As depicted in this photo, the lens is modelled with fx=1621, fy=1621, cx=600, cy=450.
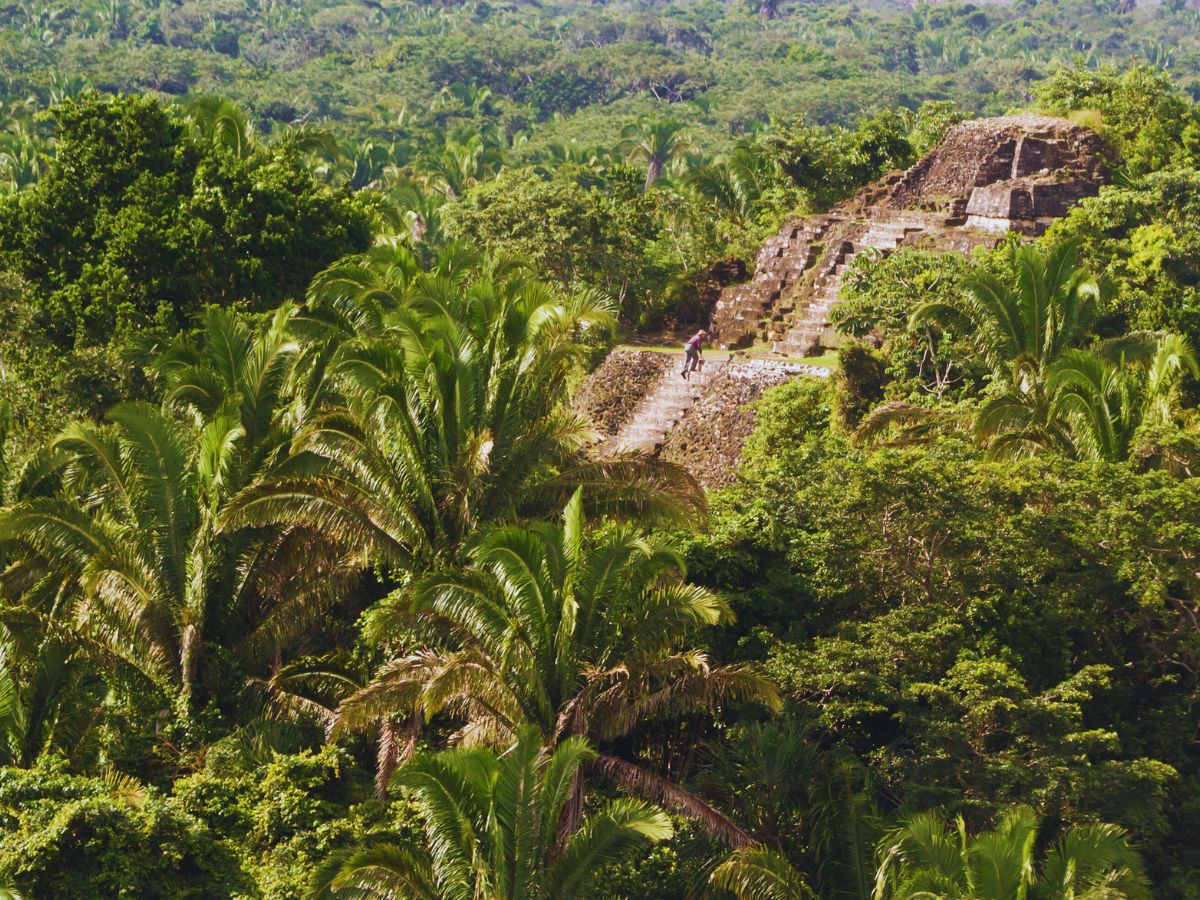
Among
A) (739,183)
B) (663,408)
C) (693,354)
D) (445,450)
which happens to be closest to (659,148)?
(739,183)

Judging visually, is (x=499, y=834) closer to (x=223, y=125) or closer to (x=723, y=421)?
(x=723, y=421)

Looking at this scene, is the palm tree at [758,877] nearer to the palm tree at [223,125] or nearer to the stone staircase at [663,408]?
the stone staircase at [663,408]

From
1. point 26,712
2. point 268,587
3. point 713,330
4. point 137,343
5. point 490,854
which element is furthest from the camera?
point 713,330

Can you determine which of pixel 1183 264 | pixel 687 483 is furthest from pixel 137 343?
pixel 1183 264

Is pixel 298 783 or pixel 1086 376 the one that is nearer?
pixel 298 783

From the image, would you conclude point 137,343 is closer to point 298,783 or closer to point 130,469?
point 130,469

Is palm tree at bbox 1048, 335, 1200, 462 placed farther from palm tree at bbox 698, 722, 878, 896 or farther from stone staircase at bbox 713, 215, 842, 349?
stone staircase at bbox 713, 215, 842, 349
